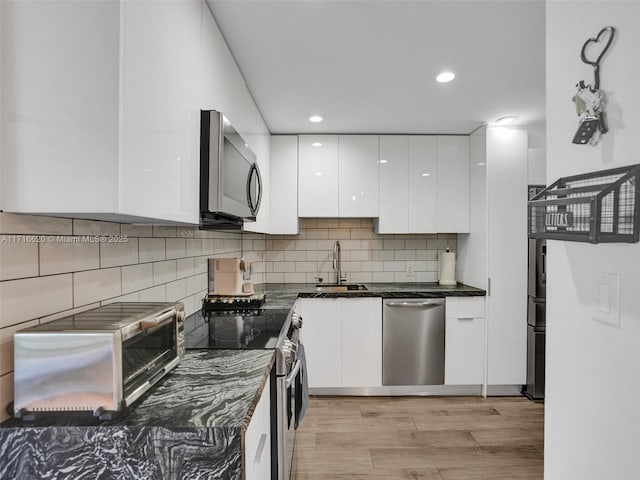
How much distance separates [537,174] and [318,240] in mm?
2067

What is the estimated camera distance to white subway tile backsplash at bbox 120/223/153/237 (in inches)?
57.5

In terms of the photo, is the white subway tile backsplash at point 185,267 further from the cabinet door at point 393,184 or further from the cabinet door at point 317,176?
the cabinet door at point 393,184

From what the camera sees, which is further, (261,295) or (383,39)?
(261,295)

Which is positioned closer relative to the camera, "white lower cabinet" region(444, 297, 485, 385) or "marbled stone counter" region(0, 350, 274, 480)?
"marbled stone counter" region(0, 350, 274, 480)

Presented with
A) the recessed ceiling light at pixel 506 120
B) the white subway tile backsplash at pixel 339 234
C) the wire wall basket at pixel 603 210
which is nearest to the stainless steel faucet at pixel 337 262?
the white subway tile backsplash at pixel 339 234

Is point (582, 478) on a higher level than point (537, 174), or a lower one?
lower

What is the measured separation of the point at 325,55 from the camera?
2039 mm

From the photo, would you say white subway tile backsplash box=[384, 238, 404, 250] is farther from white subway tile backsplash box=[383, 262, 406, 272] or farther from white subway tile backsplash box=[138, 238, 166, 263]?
white subway tile backsplash box=[138, 238, 166, 263]

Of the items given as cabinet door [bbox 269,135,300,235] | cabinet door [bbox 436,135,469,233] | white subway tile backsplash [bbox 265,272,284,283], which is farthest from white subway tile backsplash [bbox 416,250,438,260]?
white subway tile backsplash [bbox 265,272,284,283]

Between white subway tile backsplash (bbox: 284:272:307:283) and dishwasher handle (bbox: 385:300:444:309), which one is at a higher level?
white subway tile backsplash (bbox: 284:272:307:283)

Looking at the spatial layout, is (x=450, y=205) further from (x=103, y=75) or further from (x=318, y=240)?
(x=103, y=75)

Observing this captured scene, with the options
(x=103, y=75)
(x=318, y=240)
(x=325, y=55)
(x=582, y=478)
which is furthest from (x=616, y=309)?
(x=318, y=240)

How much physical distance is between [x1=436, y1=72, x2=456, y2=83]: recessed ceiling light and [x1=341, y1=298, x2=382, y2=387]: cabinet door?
181 centimetres

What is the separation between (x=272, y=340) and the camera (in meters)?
1.62
